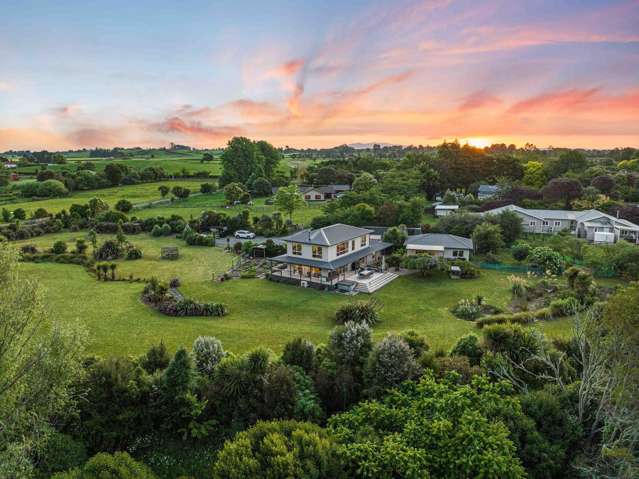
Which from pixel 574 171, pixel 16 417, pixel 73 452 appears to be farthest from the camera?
pixel 574 171

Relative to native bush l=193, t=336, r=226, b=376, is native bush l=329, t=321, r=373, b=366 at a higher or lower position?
higher

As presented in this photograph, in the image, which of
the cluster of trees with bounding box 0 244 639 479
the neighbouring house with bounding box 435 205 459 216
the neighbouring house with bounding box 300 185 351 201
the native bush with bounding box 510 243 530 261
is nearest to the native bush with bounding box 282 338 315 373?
the cluster of trees with bounding box 0 244 639 479

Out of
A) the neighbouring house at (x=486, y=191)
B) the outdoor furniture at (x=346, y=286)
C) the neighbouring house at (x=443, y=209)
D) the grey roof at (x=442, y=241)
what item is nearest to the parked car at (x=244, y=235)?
the grey roof at (x=442, y=241)

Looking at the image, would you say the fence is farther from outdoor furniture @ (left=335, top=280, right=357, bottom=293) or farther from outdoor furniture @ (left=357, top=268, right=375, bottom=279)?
outdoor furniture @ (left=335, top=280, right=357, bottom=293)

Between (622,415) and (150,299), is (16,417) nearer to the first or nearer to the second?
(622,415)

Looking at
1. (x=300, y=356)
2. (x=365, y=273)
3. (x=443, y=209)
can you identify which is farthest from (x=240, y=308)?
(x=443, y=209)

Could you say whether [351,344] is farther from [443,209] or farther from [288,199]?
[443,209]

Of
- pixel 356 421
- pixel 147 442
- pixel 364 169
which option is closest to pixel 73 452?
pixel 147 442

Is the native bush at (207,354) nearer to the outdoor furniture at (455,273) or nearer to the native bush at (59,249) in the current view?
the outdoor furniture at (455,273)
